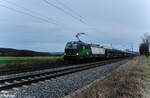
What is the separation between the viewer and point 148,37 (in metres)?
64.1

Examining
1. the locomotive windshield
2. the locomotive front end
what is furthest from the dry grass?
the locomotive windshield

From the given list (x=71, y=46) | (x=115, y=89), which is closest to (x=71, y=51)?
(x=71, y=46)

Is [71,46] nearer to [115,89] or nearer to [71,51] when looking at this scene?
[71,51]

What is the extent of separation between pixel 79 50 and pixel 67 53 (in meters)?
1.77

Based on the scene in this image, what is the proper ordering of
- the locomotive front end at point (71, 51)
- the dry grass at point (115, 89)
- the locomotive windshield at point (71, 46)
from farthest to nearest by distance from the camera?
1. the locomotive windshield at point (71, 46)
2. the locomotive front end at point (71, 51)
3. the dry grass at point (115, 89)

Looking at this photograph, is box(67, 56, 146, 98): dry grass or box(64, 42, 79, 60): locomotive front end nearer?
box(67, 56, 146, 98): dry grass

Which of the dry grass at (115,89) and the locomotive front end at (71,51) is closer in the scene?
the dry grass at (115,89)

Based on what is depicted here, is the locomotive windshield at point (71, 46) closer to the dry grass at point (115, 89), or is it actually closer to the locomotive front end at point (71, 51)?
the locomotive front end at point (71, 51)

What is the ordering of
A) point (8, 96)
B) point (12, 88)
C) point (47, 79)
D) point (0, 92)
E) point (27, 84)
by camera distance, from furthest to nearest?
1. point (47, 79)
2. point (27, 84)
3. point (12, 88)
4. point (0, 92)
5. point (8, 96)

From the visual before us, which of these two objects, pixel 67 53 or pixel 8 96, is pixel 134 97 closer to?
pixel 8 96

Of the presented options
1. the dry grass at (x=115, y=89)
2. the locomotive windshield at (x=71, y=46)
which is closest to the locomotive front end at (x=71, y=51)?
the locomotive windshield at (x=71, y=46)

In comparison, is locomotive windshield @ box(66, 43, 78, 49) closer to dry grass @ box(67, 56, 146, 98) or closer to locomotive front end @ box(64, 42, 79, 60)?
locomotive front end @ box(64, 42, 79, 60)

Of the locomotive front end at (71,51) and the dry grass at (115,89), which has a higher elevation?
the locomotive front end at (71,51)

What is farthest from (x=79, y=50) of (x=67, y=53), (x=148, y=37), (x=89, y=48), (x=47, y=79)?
(x=148, y=37)
